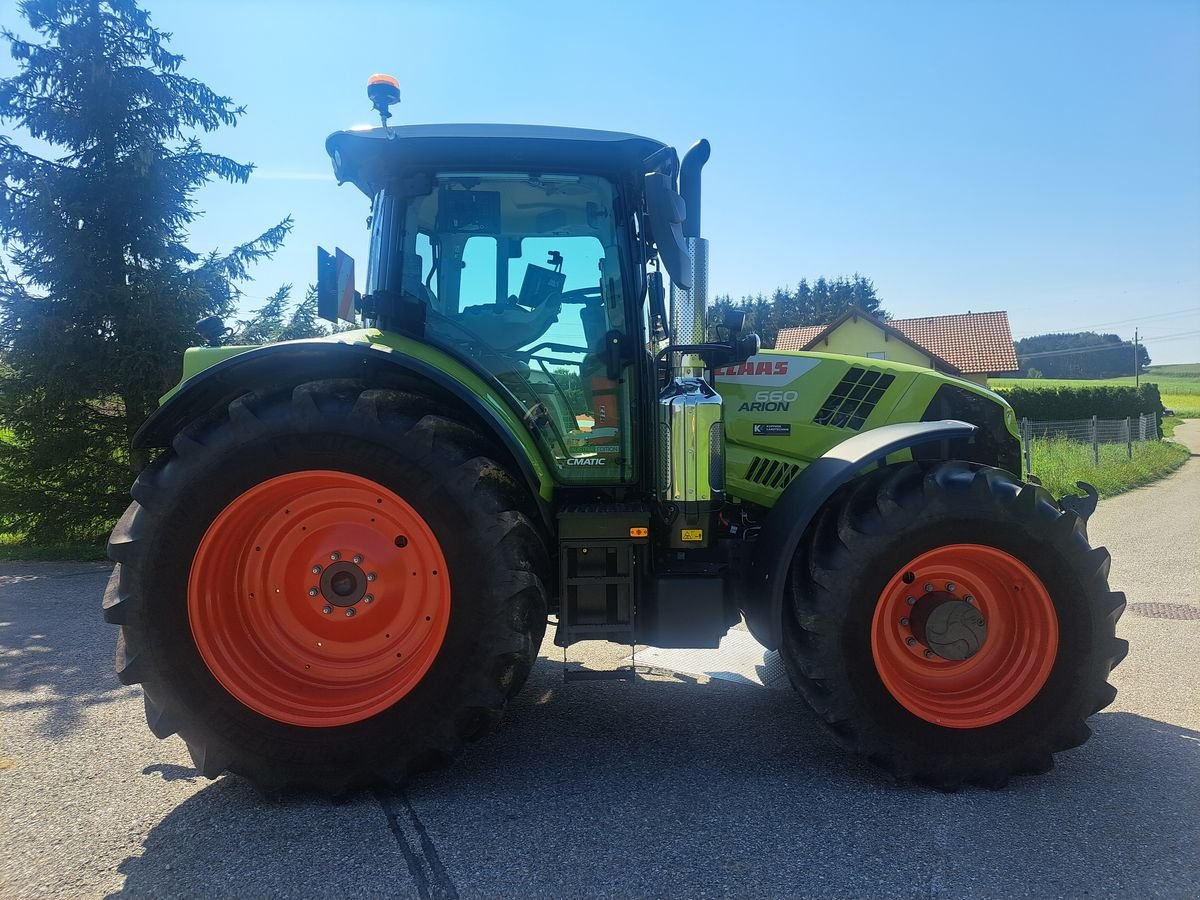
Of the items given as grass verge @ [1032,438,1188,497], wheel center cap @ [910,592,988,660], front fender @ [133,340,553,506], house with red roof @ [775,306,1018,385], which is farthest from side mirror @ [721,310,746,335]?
house with red roof @ [775,306,1018,385]

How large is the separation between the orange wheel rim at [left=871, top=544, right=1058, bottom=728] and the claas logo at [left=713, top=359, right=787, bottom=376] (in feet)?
3.99

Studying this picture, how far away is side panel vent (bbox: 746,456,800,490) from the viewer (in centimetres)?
362

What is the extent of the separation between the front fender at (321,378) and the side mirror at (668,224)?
2.89ft

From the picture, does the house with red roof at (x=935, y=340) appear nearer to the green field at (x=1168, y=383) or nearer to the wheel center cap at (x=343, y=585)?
the green field at (x=1168, y=383)

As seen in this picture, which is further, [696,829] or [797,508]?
[797,508]

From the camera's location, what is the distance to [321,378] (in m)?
2.90

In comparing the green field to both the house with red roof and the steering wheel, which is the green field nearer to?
the house with red roof

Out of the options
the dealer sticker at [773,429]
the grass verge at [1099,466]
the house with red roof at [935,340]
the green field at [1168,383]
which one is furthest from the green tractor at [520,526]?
the house with red roof at [935,340]

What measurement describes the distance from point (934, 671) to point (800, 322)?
92.9 m

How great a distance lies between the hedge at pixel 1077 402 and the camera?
95.5 feet

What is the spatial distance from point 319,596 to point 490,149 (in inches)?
73.6

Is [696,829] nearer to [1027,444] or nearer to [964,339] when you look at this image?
[1027,444]

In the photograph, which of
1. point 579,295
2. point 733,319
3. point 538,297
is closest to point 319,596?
point 538,297

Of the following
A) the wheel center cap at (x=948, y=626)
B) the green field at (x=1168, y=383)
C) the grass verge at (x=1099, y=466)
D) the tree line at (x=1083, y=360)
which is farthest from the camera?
the tree line at (x=1083, y=360)
